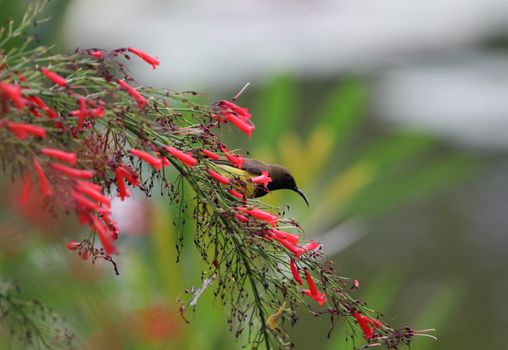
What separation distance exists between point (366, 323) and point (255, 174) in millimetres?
382

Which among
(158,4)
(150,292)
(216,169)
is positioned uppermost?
(216,169)

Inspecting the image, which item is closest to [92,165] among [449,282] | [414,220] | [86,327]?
[86,327]

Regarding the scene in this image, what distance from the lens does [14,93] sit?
127cm

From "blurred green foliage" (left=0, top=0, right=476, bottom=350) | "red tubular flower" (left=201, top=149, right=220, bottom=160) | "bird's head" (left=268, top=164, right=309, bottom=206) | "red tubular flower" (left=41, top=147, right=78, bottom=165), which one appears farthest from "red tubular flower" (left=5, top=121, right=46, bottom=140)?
"blurred green foliage" (left=0, top=0, right=476, bottom=350)

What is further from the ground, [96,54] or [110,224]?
[96,54]

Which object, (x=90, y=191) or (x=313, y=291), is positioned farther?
(x=313, y=291)

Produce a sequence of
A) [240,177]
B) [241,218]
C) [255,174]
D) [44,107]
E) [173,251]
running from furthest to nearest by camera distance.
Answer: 1. [173,251]
2. [255,174]
3. [240,177]
4. [241,218]
5. [44,107]

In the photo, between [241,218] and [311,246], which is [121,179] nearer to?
[241,218]

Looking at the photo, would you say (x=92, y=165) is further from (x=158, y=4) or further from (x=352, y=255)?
(x=158, y=4)

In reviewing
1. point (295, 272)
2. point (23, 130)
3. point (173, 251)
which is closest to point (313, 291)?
point (295, 272)

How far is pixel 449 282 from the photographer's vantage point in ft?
22.0

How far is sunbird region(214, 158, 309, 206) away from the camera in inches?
63.1

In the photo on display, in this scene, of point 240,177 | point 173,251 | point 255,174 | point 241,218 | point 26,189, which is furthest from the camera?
point 173,251

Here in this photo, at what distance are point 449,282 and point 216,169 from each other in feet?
17.7
